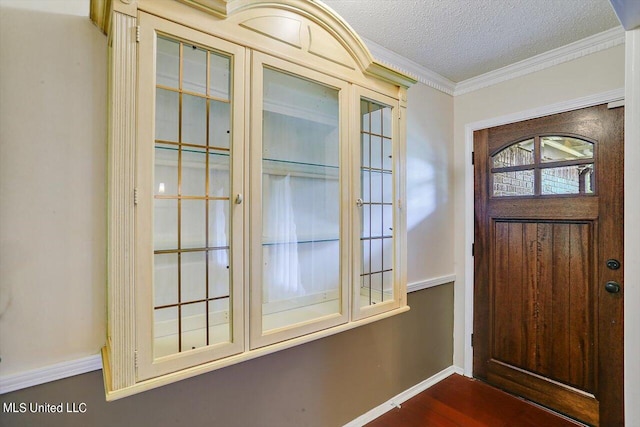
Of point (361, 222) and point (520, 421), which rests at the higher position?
point (361, 222)

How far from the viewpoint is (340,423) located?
6.17 ft

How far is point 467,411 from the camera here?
2.12 m

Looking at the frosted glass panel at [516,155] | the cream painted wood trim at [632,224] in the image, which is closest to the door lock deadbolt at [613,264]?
the frosted glass panel at [516,155]

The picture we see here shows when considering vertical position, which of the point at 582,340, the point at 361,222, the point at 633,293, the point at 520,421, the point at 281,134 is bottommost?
the point at 520,421

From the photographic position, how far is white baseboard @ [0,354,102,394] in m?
1.04

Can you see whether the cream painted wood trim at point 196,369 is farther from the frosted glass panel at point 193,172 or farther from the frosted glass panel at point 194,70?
the frosted glass panel at point 194,70

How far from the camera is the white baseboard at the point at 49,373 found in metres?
1.04

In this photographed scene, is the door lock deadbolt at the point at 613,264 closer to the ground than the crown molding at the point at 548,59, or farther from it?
closer to the ground

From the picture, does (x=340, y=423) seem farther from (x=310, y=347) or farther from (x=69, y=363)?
(x=69, y=363)

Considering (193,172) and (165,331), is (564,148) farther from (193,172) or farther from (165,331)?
(165,331)

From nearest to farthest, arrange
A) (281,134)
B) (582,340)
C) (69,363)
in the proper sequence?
(69,363), (281,134), (582,340)

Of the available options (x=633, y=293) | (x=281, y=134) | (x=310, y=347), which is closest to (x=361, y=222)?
(x=281, y=134)

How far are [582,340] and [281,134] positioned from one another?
2.28 m

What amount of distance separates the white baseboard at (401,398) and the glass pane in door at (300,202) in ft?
3.16
